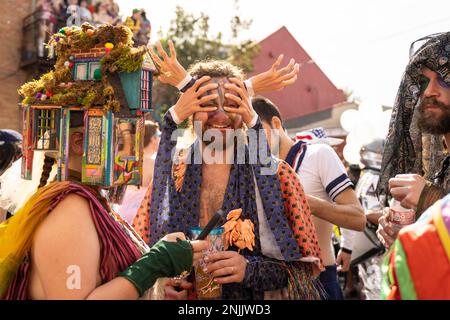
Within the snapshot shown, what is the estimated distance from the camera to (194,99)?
247cm

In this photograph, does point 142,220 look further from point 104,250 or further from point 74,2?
point 74,2

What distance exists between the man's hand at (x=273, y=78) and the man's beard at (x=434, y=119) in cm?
73

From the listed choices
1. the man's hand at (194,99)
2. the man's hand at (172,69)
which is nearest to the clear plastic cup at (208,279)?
the man's hand at (194,99)

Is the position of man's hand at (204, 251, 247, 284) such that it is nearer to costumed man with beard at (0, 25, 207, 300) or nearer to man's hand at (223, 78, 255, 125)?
costumed man with beard at (0, 25, 207, 300)

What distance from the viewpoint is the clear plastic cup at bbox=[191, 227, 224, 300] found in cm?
223

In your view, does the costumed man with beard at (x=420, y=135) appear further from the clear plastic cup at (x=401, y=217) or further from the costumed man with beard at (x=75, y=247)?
the costumed man with beard at (x=75, y=247)

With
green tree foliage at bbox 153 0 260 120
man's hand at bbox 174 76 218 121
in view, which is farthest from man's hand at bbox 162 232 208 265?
green tree foliage at bbox 153 0 260 120

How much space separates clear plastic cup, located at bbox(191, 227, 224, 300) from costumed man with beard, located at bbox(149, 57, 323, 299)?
84 millimetres

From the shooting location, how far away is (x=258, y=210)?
99.1 inches

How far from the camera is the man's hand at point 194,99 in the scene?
2461 mm

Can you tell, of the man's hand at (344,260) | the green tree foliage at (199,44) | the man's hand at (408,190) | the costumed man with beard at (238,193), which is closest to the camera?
the man's hand at (408,190)

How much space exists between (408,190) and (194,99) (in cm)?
113
